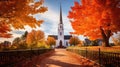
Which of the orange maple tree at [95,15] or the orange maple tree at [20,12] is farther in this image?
the orange maple tree at [95,15]

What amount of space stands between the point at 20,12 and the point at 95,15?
8.12 meters

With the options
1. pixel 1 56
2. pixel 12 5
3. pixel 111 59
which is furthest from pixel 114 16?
pixel 1 56

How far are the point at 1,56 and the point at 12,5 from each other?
397 centimetres

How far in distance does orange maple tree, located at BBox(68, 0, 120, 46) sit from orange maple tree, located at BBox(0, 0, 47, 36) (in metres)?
5.04

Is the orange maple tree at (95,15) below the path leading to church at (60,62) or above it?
above

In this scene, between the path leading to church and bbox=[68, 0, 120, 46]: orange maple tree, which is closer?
the path leading to church

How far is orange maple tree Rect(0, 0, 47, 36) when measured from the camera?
1493 centimetres

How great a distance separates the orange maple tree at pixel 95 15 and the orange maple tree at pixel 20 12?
504 cm

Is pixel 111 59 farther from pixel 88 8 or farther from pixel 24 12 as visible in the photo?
pixel 88 8

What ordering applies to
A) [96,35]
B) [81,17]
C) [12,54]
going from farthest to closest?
[96,35] < [81,17] < [12,54]

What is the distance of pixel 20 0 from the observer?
15328 mm

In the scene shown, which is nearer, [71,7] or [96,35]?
[71,7]

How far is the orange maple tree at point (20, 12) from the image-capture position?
1493 centimetres

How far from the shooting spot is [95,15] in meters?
21.4
